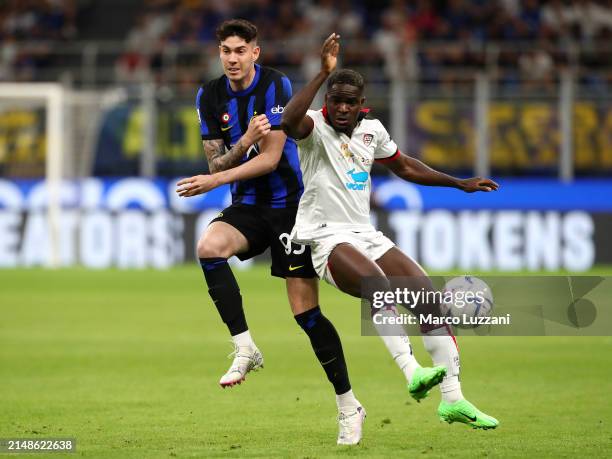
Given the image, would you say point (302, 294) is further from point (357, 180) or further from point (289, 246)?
point (357, 180)

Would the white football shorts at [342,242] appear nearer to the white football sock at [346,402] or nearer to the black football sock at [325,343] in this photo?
the black football sock at [325,343]

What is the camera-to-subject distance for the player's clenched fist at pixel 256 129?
6871mm

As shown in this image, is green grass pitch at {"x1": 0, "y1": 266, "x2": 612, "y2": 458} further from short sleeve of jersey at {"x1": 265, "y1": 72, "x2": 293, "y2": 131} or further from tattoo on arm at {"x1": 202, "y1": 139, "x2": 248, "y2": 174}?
short sleeve of jersey at {"x1": 265, "y1": 72, "x2": 293, "y2": 131}

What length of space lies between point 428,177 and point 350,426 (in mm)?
1551

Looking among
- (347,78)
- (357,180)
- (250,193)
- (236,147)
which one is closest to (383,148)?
(357,180)

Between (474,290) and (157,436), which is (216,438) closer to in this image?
(157,436)

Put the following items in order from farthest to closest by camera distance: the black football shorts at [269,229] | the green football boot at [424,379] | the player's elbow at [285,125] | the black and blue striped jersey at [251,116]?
1. the black and blue striped jersey at [251,116]
2. the black football shorts at [269,229]
3. the player's elbow at [285,125]
4. the green football boot at [424,379]

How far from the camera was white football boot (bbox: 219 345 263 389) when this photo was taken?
6855mm

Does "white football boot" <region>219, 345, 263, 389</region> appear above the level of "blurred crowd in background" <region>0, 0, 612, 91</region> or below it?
below

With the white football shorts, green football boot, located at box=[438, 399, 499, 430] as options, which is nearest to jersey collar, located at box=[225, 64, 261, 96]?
the white football shorts

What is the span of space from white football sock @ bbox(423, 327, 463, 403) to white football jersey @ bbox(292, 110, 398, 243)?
781mm

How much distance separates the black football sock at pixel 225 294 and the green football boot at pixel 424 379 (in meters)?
1.34

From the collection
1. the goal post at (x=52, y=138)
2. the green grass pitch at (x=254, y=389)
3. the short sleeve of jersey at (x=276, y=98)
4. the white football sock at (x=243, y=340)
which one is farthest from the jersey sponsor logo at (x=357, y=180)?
the goal post at (x=52, y=138)

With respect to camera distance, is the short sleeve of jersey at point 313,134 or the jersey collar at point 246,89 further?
the jersey collar at point 246,89
